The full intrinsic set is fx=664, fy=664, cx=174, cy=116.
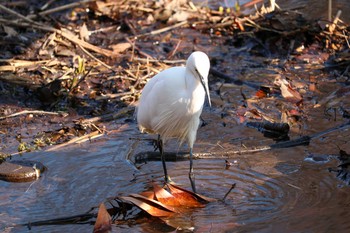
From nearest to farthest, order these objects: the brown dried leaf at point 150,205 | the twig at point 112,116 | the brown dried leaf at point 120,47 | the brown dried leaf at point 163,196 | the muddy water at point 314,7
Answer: the brown dried leaf at point 150,205 → the brown dried leaf at point 163,196 → the twig at point 112,116 → the brown dried leaf at point 120,47 → the muddy water at point 314,7

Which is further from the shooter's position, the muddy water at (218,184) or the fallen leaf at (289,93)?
the fallen leaf at (289,93)

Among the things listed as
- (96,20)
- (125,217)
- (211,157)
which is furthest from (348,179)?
(96,20)

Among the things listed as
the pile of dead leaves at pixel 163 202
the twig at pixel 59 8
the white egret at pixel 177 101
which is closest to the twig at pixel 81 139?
the white egret at pixel 177 101

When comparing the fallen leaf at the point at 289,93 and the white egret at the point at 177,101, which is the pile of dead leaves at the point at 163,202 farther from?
the fallen leaf at the point at 289,93

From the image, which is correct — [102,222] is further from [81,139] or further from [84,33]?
[84,33]

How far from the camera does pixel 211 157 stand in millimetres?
5758

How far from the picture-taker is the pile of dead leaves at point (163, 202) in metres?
4.65

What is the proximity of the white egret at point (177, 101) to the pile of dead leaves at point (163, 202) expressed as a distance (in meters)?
0.27

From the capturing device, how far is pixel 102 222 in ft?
14.2

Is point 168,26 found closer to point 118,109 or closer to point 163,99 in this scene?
point 118,109

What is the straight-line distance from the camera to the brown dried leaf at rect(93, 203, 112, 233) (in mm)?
4328

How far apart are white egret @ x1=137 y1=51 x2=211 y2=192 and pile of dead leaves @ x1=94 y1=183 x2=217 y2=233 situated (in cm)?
27

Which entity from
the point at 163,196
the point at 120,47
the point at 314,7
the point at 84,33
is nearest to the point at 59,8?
the point at 84,33

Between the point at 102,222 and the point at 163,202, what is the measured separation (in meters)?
0.60
